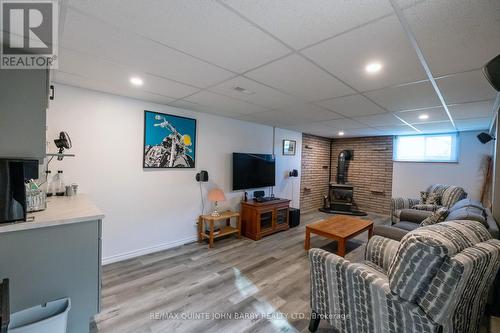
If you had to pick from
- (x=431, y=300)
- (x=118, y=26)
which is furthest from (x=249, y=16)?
(x=431, y=300)

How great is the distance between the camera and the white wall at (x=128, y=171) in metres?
2.60

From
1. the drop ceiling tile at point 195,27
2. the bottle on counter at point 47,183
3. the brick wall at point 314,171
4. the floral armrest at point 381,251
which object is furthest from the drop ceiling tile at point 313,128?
the bottle on counter at point 47,183

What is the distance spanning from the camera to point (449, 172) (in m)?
5.04

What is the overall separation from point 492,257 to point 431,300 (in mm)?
568

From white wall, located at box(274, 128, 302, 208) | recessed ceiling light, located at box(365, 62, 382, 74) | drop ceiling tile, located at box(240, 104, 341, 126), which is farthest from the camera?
white wall, located at box(274, 128, 302, 208)

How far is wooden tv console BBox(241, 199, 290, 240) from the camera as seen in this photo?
3934 mm

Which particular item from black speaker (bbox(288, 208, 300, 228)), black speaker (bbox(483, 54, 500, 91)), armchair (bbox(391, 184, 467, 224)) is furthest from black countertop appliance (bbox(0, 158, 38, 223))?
armchair (bbox(391, 184, 467, 224))

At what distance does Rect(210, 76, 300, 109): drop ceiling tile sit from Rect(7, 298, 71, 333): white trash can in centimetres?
222

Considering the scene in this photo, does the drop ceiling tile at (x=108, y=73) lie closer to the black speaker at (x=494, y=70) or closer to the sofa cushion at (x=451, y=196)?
the black speaker at (x=494, y=70)

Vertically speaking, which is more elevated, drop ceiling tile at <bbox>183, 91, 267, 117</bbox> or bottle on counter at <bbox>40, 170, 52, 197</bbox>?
drop ceiling tile at <bbox>183, 91, 267, 117</bbox>

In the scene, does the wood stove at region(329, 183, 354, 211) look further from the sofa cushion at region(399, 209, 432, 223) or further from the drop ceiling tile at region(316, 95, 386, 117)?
the drop ceiling tile at region(316, 95, 386, 117)

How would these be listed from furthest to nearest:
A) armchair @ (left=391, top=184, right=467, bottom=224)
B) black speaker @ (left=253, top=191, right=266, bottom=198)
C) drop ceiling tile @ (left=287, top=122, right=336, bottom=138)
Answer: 1. drop ceiling tile @ (left=287, top=122, right=336, bottom=138)
2. black speaker @ (left=253, top=191, right=266, bottom=198)
3. armchair @ (left=391, top=184, right=467, bottom=224)

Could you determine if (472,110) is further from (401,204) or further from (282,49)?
(282,49)

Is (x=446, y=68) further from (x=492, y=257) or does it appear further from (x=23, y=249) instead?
(x=23, y=249)
